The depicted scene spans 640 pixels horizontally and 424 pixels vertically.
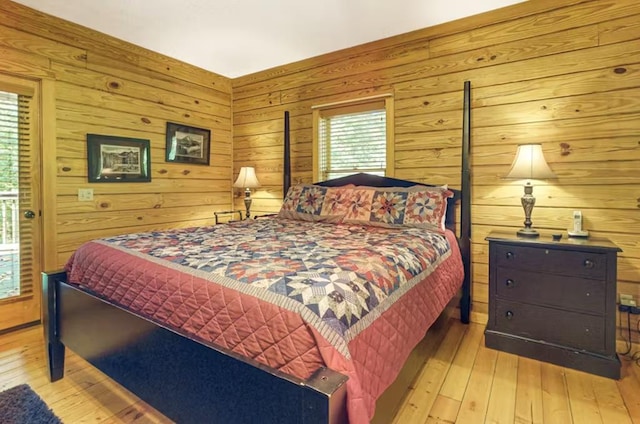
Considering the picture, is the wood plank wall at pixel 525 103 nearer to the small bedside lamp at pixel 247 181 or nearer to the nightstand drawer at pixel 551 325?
the nightstand drawer at pixel 551 325

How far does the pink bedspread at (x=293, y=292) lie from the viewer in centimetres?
106

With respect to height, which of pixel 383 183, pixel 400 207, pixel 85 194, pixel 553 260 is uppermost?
pixel 383 183

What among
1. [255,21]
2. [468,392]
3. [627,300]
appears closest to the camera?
[468,392]

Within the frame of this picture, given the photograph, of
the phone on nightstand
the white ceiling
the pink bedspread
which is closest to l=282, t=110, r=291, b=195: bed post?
the white ceiling

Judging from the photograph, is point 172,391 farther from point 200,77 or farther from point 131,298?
point 200,77

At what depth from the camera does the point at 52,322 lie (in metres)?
1.96

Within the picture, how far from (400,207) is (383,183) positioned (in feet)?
1.74

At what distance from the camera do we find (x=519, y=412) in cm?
Result: 170

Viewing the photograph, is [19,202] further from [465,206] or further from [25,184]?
[465,206]

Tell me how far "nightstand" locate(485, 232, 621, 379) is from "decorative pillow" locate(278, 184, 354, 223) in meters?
1.20

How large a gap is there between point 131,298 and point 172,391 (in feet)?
1.50

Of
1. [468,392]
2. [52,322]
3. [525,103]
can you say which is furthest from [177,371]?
[525,103]

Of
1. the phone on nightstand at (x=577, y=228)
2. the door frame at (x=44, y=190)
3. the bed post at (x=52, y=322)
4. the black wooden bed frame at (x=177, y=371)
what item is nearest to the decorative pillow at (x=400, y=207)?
the phone on nightstand at (x=577, y=228)

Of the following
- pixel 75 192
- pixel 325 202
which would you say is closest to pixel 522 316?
pixel 325 202
